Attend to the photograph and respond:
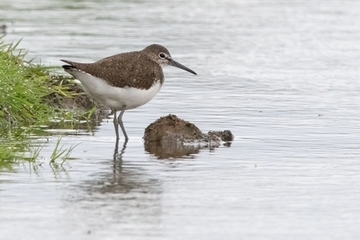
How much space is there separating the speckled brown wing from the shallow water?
0.71 meters

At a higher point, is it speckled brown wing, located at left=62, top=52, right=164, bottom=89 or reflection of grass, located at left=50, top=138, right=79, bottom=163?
speckled brown wing, located at left=62, top=52, right=164, bottom=89

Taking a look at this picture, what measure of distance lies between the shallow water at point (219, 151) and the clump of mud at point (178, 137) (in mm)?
212

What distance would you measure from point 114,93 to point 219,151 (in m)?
1.57

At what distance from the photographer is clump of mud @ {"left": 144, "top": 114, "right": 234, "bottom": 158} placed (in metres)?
12.1

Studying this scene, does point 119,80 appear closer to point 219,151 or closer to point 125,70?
point 125,70

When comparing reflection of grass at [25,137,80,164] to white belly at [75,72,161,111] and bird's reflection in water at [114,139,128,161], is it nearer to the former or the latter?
bird's reflection in water at [114,139,128,161]

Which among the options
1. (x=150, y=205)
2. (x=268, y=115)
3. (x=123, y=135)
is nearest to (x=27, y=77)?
(x=123, y=135)

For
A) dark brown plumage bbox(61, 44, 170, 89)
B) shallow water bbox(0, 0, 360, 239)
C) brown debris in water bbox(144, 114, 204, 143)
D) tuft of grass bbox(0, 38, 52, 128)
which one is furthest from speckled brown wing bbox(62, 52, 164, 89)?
tuft of grass bbox(0, 38, 52, 128)

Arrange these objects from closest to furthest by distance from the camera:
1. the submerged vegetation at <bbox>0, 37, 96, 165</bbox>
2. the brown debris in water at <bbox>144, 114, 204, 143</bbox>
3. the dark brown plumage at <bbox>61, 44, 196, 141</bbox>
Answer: the brown debris in water at <bbox>144, 114, 204, 143</bbox> < the dark brown plumage at <bbox>61, 44, 196, 141</bbox> < the submerged vegetation at <bbox>0, 37, 96, 165</bbox>

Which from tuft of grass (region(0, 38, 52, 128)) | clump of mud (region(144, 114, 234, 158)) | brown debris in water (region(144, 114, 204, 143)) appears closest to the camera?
clump of mud (region(144, 114, 234, 158))

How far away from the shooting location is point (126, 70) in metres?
12.6

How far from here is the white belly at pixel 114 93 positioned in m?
12.3

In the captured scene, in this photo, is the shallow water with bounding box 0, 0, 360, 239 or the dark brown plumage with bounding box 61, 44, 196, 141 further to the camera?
the dark brown plumage with bounding box 61, 44, 196, 141

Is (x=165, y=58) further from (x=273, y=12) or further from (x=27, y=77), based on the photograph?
(x=273, y=12)
